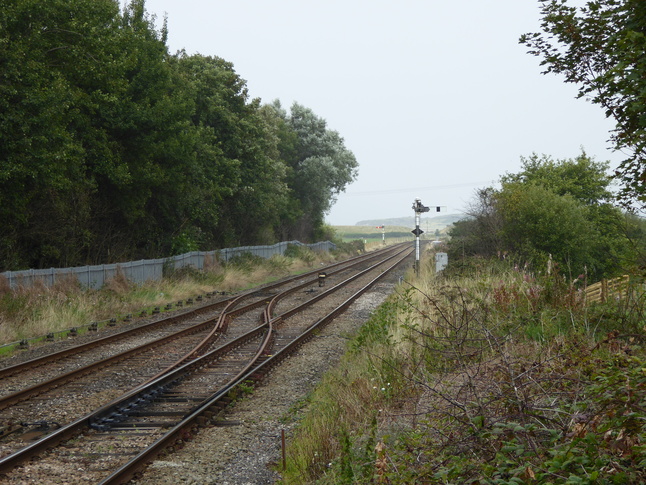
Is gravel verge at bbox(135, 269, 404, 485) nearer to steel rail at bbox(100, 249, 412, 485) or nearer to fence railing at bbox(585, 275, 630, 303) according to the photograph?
steel rail at bbox(100, 249, 412, 485)

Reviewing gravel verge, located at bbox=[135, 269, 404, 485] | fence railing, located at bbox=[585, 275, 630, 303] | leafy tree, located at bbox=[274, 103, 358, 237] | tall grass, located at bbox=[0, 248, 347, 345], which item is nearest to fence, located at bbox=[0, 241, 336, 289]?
tall grass, located at bbox=[0, 248, 347, 345]

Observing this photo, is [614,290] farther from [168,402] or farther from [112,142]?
[112,142]

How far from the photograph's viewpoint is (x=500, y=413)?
481 centimetres

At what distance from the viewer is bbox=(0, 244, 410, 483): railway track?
6.59m

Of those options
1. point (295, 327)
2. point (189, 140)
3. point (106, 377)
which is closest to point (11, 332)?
point (106, 377)

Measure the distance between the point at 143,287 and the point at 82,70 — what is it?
26.7 ft

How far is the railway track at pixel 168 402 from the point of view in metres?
6.59

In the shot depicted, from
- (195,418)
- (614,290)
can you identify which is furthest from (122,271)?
(614,290)

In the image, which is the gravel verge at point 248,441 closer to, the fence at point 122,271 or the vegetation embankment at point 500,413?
the vegetation embankment at point 500,413

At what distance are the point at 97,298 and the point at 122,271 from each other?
3.10 m

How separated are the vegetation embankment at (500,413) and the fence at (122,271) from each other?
455 inches

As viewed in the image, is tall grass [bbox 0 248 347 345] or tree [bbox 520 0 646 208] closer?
tree [bbox 520 0 646 208]

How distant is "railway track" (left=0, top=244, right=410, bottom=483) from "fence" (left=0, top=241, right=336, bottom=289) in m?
5.09

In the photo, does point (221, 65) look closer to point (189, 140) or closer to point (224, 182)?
point (224, 182)
